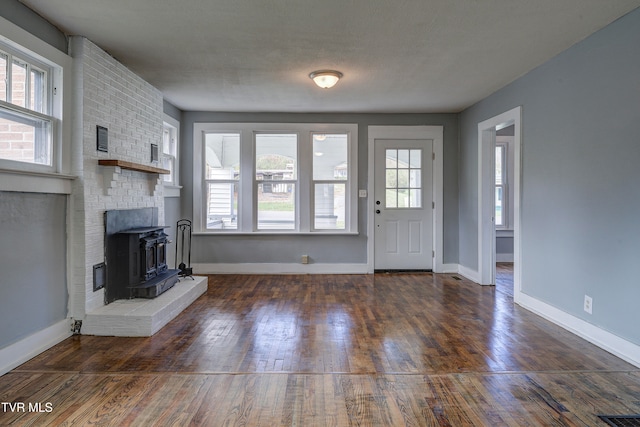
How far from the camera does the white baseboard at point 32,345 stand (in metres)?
2.42

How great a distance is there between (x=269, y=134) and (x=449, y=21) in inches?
135

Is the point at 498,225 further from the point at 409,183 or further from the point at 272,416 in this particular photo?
the point at 272,416

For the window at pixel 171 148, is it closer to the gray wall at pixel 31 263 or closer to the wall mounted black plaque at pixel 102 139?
the wall mounted black plaque at pixel 102 139

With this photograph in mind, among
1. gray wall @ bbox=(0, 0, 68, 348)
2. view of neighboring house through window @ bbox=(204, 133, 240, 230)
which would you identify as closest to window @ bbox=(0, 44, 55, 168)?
gray wall @ bbox=(0, 0, 68, 348)

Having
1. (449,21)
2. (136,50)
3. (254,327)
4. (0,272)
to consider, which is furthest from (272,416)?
(136,50)

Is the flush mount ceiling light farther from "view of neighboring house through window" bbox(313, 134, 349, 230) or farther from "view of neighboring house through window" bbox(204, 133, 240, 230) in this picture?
"view of neighboring house through window" bbox(204, 133, 240, 230)

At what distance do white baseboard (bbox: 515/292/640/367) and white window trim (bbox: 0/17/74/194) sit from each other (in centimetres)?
437

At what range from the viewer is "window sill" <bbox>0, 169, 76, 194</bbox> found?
2.40 m

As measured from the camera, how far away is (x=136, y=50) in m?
3.35

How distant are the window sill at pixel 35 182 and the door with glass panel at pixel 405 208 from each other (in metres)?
4.05

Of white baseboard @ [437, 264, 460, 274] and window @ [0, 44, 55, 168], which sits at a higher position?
window @ [0, 44, 55, 168]

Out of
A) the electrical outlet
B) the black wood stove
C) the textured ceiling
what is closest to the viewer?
the textured ceiling

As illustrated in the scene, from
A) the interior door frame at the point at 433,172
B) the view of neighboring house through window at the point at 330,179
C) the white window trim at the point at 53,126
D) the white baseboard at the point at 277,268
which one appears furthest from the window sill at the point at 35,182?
the interior door frame at the point at 433,172

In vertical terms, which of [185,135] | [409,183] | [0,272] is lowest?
[0,272]
